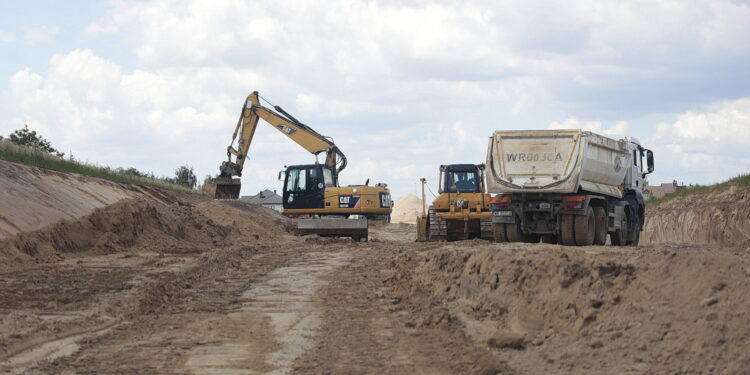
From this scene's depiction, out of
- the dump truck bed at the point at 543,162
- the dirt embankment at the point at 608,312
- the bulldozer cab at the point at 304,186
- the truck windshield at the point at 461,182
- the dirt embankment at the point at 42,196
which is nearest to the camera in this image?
the dirt embankment at the point at 608,312

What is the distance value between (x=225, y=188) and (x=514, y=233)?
21534 millimetres

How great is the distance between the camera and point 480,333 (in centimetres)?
1030

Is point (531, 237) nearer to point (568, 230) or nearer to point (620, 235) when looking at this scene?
point (568, 230)

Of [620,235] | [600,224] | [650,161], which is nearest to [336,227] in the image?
[620,235]

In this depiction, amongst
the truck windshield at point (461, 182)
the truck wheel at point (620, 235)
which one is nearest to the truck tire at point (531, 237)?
the truck wheel at point (620, 235)

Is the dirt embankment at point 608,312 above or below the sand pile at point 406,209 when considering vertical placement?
below

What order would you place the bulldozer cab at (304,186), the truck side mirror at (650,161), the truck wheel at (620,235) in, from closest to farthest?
the truck wheel at (620,235) < the truck side mirror at (650,161) < the bulldozer cab at (304,186)

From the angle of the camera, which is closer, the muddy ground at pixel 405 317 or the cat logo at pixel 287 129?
the muddy ground at pixel 405 317

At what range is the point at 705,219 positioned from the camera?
3522 cm

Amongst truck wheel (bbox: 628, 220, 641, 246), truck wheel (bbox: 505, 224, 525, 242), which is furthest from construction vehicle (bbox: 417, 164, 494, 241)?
truck wheel (bbox: 505, 224, 525, 242)

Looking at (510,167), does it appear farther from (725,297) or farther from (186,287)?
(725,297)

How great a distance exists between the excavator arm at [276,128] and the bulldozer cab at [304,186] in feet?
7.97

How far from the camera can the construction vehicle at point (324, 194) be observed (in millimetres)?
32094

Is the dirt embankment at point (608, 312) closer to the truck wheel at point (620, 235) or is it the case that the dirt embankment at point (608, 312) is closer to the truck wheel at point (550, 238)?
the truck wheel at point (550, 238)
